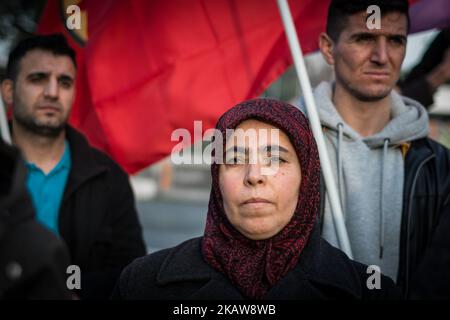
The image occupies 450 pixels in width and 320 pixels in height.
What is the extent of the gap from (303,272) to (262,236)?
0.66 feet

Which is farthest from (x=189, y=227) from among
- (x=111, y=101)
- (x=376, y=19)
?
(x=376, y=19)

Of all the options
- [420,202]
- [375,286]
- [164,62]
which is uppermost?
[164,62]

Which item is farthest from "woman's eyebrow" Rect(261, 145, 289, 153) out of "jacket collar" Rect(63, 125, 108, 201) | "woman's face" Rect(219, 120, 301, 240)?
"jacket collar" Rect(63, 125, 108, 201)

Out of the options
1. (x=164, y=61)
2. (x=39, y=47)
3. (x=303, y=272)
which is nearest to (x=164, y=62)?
(x=164, y=61)

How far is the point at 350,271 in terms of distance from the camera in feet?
8.16

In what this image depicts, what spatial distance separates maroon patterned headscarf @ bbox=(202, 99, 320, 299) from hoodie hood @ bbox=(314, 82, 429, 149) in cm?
76

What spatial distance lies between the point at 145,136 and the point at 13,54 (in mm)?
997

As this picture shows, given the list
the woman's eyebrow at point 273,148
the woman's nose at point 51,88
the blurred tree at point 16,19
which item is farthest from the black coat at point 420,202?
the blurred tree at point 16,19

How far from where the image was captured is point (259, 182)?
2389mm

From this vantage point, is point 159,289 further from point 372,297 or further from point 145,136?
point 145,136

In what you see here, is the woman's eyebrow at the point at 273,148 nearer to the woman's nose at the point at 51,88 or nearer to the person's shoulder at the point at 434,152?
the person's shoulder at the point at 434,152

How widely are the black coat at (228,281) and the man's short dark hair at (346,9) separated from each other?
4.34 ft

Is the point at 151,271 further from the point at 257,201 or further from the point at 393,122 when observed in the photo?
the point at 393,122

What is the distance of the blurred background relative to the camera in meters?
7.09
